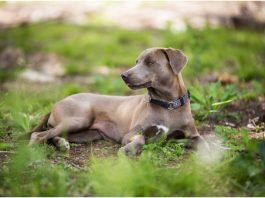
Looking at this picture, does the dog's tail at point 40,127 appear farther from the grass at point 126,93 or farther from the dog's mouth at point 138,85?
the dog's mouth at point 138,85

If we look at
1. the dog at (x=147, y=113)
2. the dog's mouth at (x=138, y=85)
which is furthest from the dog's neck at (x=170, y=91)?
the dog's mouth at (x=138, y=85)

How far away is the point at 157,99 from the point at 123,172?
180 cm

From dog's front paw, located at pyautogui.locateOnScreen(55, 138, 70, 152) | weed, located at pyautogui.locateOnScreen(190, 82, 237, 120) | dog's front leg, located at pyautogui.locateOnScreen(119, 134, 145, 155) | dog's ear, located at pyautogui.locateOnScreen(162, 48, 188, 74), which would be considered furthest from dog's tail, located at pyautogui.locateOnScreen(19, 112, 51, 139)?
weed, located at pyautogui.locateOnScreen(190, 82, 237, 120)

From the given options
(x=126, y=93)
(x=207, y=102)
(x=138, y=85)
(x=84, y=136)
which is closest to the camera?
(x=138, y=85)

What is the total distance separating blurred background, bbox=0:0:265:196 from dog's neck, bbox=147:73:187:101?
1.75 feet

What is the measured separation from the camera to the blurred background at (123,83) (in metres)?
4.34

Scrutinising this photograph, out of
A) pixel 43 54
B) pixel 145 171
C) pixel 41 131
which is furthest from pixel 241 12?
pixel 145 171

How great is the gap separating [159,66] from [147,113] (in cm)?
52

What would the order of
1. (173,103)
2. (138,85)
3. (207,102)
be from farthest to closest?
(207,102)
(173,103)
(138,85)

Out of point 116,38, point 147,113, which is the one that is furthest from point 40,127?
point 116,38

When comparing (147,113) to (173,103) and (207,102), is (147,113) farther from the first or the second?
(207,102)

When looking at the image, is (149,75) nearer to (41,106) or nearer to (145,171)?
(145,171)

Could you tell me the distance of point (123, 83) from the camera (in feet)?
29.3

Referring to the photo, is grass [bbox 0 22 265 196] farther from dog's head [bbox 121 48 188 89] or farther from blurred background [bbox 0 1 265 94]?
dog's head [bbox 121 48 188 89]
